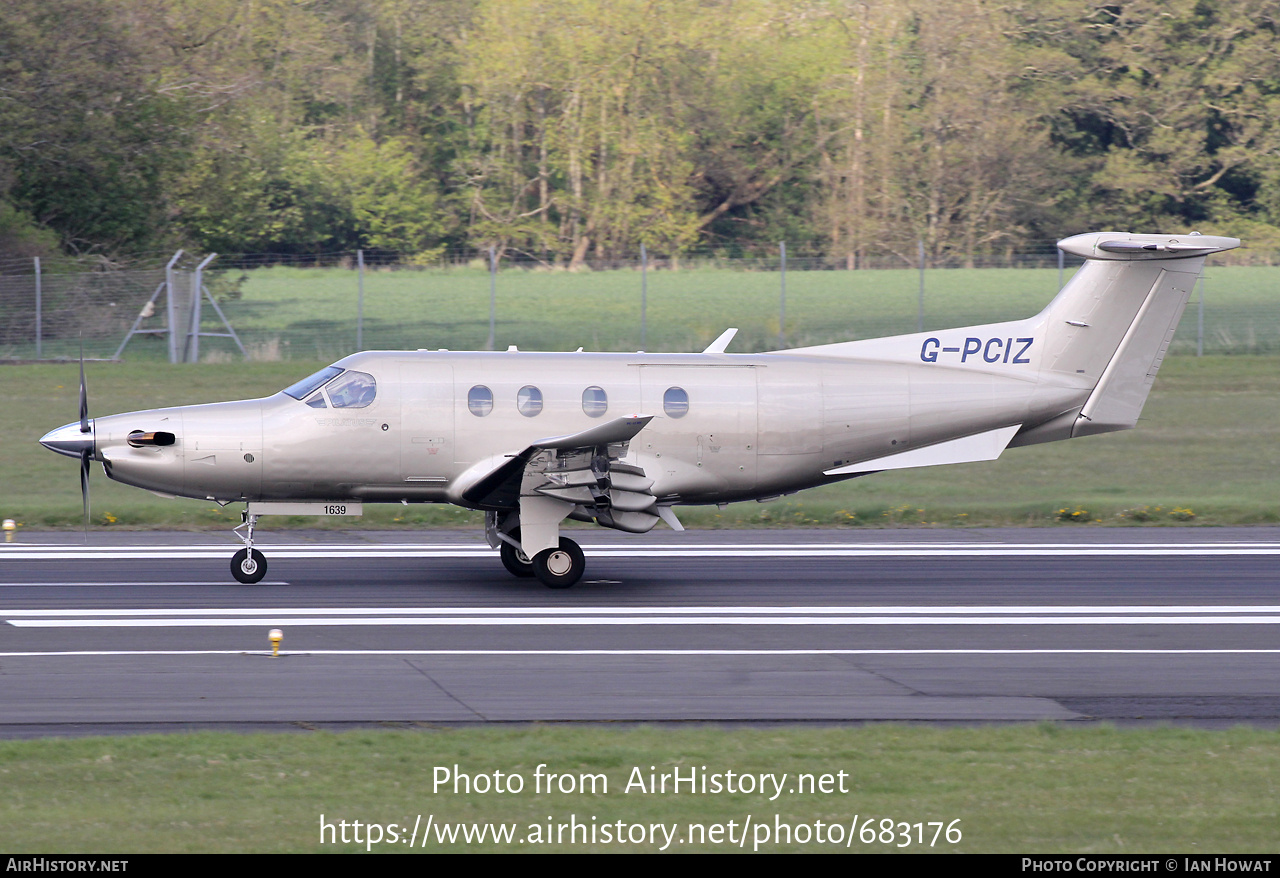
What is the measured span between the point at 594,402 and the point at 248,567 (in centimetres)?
410

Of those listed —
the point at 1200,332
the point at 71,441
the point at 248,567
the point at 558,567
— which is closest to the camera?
the point at 71,441

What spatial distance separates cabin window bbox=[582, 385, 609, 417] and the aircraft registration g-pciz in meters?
0.02

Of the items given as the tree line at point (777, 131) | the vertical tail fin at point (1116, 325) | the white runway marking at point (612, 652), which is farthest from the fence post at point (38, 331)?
the vertical tail fin at point (1116, 325)

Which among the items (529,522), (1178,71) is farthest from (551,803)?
(1178,71)

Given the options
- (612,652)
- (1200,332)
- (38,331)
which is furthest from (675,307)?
(612,652)

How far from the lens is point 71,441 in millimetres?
14812

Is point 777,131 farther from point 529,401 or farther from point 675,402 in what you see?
point 529,401

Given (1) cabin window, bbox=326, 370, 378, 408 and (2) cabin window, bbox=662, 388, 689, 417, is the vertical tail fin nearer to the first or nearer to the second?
(2) cabin window, bbox=662, 388, 689, 417

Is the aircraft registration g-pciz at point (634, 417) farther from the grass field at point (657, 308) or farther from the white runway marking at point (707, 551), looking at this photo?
the grass field at point (657, 308)

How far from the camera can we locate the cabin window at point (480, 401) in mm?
15578

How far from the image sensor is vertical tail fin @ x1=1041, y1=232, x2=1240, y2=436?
652 inches

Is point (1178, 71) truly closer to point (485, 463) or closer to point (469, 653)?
point (485, 463)

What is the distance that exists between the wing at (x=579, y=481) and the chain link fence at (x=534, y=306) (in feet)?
58.8

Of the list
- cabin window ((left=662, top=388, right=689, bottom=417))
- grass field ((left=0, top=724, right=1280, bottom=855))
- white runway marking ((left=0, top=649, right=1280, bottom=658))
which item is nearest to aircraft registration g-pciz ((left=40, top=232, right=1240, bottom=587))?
cabin window ((left=662, top=388, right=689, bottom=417))
